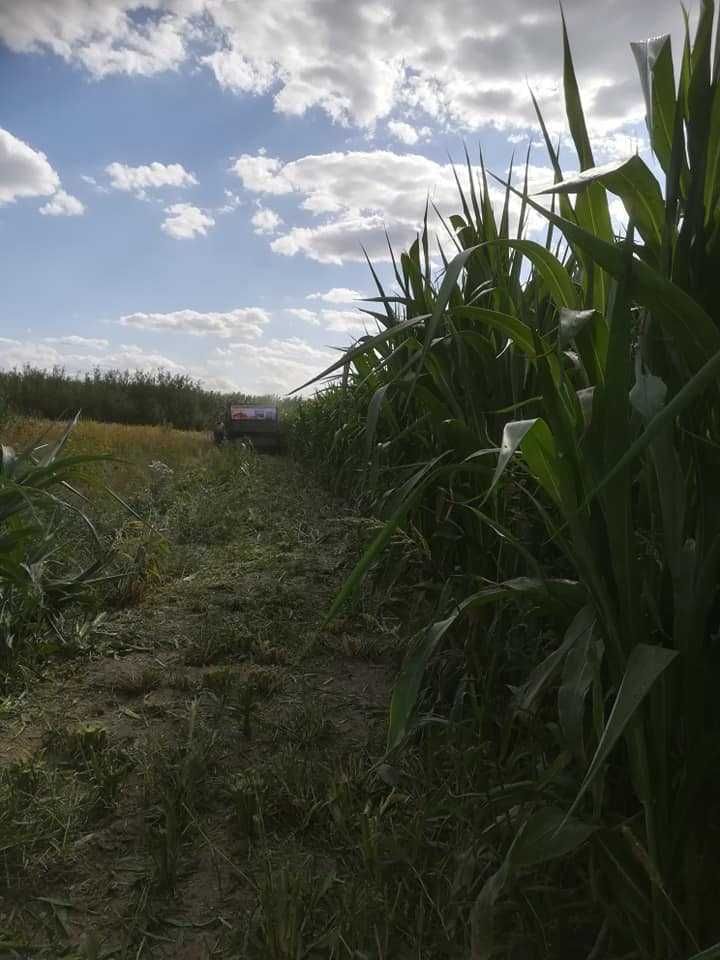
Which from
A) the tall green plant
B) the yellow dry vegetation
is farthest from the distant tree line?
the tall green plant

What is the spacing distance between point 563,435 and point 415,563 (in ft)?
4.58

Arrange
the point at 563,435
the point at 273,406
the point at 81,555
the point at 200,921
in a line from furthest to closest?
the point at 273,406 → the point at 81,555 → the point at 200,921 → the point at 563,435

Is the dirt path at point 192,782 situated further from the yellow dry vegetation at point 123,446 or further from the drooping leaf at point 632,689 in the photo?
the yellow dry vegetation at point 123,446

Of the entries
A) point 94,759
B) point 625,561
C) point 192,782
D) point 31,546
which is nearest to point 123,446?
point 31,546

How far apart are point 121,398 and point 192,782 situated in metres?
17.5

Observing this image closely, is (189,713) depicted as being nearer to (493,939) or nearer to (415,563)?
(415,563)

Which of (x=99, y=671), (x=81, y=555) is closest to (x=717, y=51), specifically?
(x=99, y=671)

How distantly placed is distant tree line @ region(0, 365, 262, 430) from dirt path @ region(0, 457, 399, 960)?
48.5 feet

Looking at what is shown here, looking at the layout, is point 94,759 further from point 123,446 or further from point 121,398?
point 121,398

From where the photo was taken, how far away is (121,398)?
58.9 ft

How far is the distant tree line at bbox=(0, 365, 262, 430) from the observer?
663 inches

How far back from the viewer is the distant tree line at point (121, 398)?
16844mm

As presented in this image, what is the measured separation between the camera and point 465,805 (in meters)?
1.21

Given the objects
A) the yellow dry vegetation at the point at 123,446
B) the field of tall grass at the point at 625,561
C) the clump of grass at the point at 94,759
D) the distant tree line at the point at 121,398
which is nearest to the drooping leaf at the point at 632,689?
the field of tall grass at the point at 625,561
